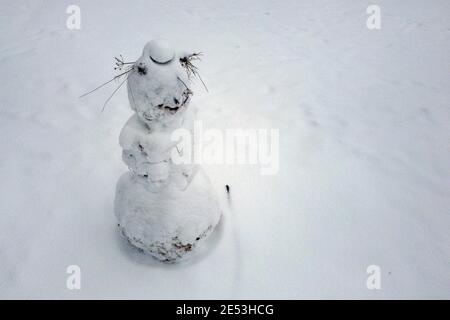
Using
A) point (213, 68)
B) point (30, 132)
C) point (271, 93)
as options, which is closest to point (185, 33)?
point (213, 68)

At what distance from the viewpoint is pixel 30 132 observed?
327cm

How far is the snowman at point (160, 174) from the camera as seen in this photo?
1564 millimetres

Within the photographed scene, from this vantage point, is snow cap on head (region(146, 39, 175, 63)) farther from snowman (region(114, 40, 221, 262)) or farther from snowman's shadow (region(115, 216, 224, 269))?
snowman's shadow (region(115, 216, 224, 269))

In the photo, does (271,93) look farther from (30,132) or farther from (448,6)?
(448,6)

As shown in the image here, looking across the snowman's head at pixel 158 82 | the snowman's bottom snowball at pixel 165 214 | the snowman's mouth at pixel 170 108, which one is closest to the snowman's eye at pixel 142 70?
the snowman's head at pixel 158 82

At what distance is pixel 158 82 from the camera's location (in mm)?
1544

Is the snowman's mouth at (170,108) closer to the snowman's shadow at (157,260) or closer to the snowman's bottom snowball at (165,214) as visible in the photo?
the snowman's bottom snowball at (165,214)

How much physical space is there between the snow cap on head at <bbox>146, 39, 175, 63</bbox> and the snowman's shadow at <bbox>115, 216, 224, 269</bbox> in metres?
1.34

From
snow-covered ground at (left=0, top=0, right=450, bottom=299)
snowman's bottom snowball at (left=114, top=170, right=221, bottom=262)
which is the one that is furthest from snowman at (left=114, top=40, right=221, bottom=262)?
snow-covered ground at (left=0, top=0, right=450, bottom=299)

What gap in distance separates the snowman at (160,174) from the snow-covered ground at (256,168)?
1.11ft

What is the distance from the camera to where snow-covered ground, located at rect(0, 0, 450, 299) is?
2291 millimetres

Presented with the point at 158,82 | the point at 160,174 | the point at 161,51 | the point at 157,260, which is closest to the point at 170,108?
the point at 158,82

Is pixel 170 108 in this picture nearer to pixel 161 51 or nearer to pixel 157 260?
pixel 161 51
